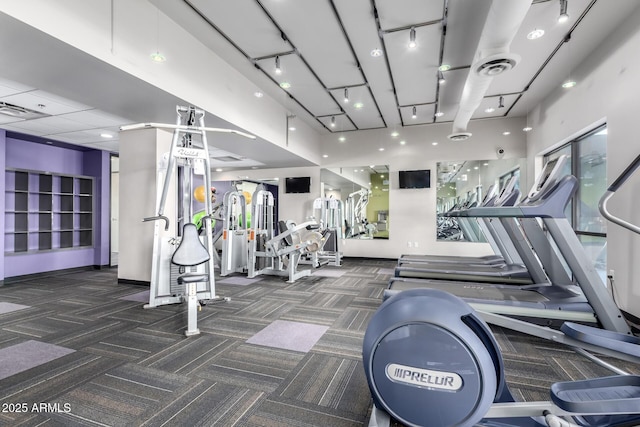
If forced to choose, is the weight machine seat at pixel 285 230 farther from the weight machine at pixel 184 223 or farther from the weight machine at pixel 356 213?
the weight machine at pixel 356 213

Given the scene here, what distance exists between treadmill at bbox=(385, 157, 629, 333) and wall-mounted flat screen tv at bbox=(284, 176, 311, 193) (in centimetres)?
526

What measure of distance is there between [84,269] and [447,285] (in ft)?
23.8

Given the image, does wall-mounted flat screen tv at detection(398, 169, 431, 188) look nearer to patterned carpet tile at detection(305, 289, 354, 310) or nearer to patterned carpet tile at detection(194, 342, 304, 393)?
patterned carpet tile at detection(305, 289, 354, 310)

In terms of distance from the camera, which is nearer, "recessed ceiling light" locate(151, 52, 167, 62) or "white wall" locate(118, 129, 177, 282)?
"recessed ceiling light" locate(151, 52, 167, 62)

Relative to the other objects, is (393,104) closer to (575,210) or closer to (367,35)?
(367,35)

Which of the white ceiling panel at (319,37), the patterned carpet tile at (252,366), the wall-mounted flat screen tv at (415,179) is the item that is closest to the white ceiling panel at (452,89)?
the white ceiling panel at (319,37)

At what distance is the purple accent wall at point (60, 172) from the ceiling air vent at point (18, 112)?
1.22m

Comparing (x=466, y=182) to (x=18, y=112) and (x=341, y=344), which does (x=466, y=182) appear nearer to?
(x=341, y=344)

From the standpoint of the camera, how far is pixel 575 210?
498 centimetres

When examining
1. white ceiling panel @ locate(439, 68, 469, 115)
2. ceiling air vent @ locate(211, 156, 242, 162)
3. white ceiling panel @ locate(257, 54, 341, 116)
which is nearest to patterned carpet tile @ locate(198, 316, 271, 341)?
white ceiling panel @ locate(257, 54, 341, 116)

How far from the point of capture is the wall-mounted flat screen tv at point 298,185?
28.0 feet

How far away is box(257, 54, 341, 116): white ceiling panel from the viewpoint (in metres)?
4.48

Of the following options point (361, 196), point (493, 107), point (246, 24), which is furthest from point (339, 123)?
point (246, 24)

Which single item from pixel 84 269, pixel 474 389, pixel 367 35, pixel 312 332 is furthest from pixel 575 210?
pixel 84 269
